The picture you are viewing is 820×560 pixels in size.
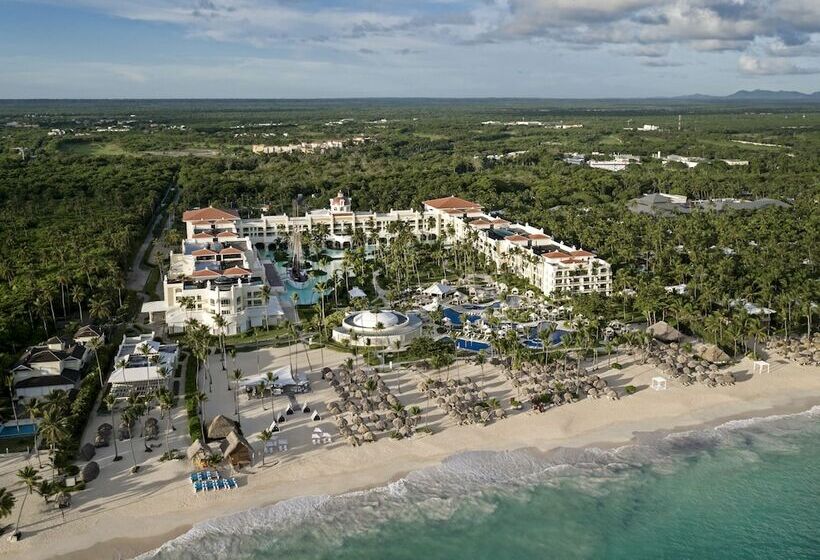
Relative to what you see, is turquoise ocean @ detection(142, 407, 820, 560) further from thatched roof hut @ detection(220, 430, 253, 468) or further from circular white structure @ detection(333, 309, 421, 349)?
circular white structure @ detection(333, 309, 421, 349)

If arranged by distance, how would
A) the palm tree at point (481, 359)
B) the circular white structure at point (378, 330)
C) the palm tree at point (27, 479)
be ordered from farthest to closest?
the circular white structure at point (378, 330) → the palm tree at point (481, 359) → the palm tree at point (27, 479)

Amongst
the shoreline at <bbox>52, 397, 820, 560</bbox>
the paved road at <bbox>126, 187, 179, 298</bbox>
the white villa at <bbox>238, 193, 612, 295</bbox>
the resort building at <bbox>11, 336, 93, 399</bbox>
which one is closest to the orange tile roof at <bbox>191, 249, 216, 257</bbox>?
the paved road at <bbox>126, 187, 179, 298</bbox>

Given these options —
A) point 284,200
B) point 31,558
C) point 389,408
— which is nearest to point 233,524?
point 31,558

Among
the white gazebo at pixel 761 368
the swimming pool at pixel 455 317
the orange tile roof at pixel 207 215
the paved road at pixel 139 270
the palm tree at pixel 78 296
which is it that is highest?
the orange tile roof at pixel 207 215

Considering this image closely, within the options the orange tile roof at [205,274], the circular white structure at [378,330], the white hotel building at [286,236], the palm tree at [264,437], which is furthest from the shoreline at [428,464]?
the orange tile roof at [205,274]

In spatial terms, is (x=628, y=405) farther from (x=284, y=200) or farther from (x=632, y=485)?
(x=284, y=200)

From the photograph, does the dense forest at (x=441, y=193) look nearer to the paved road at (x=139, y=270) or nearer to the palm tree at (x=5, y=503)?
the paved road at (x=139, y=270)
